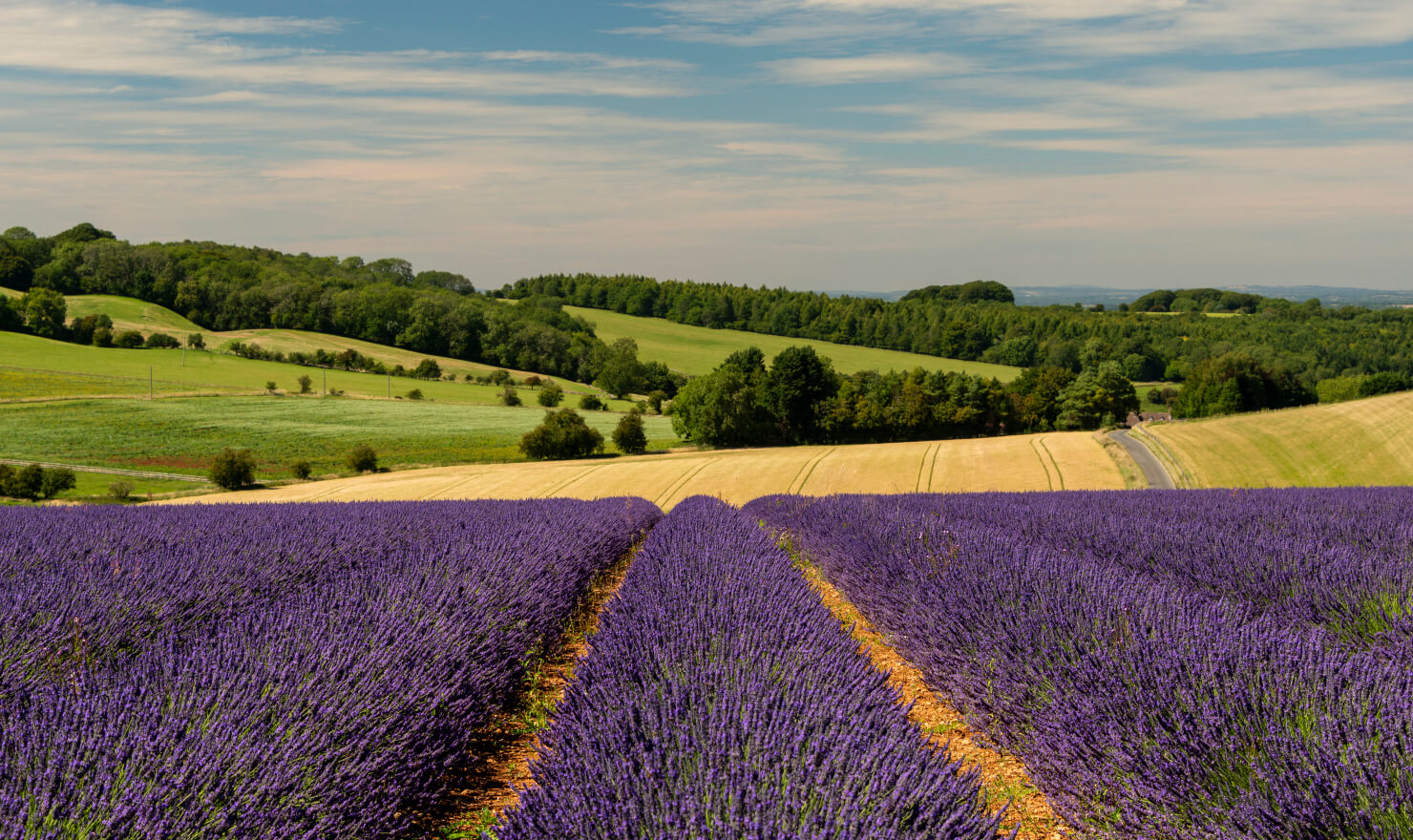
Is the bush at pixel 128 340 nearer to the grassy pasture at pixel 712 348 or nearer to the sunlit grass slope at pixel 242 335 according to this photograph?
the sunlit grass slope at pixel 242 335

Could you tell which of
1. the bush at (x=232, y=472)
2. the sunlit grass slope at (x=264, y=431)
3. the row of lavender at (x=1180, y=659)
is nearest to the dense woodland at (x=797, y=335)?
the sunlit grass slope at (x=264, y=431)

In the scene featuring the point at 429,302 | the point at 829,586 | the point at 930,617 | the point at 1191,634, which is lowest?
the point at 829,586

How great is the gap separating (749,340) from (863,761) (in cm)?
8529

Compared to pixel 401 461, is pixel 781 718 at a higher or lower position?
higher

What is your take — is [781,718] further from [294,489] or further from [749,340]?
[749,340]

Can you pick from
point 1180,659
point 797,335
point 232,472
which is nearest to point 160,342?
point 232,472

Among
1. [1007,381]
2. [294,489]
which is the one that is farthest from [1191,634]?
[1007,381]

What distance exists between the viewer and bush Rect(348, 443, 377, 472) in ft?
113

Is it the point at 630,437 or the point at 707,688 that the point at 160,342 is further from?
the point at 707,688

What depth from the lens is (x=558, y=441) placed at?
37.6 meters

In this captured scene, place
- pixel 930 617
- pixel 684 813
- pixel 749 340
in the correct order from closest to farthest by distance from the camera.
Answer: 1. pixel 684 813
2. pixel 930 617
3. pixel 749 340

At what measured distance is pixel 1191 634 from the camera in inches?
143

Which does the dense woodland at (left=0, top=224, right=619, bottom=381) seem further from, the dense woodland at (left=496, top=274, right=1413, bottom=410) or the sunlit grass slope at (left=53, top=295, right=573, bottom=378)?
the dense woodland at (left=496, top=274, right=1413, bottom=410)

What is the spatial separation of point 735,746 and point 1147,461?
88.6 ft
